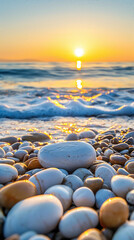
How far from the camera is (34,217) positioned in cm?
115

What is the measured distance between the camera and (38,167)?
2.20 meters

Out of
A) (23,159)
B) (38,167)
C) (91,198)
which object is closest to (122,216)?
(91,198)

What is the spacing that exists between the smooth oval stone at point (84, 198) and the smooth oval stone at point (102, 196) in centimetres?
5

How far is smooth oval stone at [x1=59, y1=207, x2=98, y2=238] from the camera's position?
1.13m

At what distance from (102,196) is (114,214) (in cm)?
35

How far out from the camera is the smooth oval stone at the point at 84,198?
143 cm

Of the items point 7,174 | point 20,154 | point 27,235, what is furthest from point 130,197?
point 20,154

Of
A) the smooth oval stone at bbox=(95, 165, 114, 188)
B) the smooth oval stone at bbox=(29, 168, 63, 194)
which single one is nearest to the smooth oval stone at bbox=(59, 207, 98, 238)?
the smooth oval stone at bbox=(29, 168, 63, 194)

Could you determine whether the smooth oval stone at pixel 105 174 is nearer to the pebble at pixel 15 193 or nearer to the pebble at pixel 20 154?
the pebble at pixel 15 193

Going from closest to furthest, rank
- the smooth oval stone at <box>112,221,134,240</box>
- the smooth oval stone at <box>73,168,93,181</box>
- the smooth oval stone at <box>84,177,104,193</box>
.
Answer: the smooth oval stone at <box>112,221,134,240</box> < the smooth oval stone at <box>84,177,104,193</box> < the smooth oval stone at <box>73,168,93,181</box>

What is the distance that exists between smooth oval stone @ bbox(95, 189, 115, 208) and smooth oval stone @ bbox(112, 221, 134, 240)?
357 mm

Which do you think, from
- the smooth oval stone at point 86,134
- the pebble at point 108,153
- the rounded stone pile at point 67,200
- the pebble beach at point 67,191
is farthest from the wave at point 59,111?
the rounded stone pile at point 67,200

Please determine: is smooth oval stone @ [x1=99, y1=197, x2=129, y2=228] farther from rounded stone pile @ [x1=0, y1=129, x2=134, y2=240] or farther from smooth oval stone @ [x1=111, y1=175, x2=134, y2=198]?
smooth oval stone @ [x1=111, y1=175, x2=134, y2=198]

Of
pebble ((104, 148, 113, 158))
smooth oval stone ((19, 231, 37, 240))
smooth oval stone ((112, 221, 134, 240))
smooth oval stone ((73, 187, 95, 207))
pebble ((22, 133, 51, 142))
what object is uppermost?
pebble ((22, 133, 51, 142))
